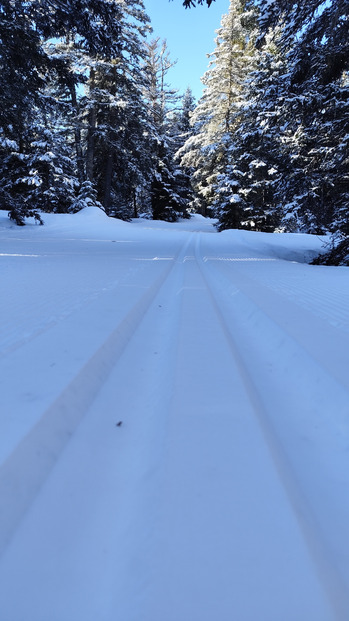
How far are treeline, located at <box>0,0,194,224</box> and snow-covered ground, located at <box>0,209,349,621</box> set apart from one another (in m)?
9.37

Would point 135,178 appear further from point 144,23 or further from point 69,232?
point 69,232

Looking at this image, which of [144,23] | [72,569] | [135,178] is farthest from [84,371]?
[144,23]

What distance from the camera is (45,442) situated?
1.11 metres

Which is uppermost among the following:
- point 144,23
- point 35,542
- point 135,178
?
point 144,23

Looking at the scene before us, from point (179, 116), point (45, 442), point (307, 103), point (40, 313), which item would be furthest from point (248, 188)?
point (179, 116)

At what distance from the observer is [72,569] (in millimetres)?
733

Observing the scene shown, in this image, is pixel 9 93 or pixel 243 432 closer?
pixel 243 432

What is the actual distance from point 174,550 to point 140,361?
1104mm

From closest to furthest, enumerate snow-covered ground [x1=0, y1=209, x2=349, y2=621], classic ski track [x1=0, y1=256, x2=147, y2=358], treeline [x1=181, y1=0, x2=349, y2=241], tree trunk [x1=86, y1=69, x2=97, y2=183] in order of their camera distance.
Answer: snow-covered ground [x1=0, y1=209, x2=349, y2=621] → classic ski track [x1=0, y1=256, x2=147, y2=358] → treeline [x1=181, y1=0, x2=349, y2=241] → tree trunk [x1=86, y1=69, x2=97, y2=183]

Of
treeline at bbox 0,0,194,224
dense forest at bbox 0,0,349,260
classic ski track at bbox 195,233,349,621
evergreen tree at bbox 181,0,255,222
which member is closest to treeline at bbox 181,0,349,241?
dense forest at bbox 0,0,349,260

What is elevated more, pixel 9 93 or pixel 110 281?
pixel 9 93

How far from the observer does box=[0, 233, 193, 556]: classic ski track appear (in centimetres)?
88

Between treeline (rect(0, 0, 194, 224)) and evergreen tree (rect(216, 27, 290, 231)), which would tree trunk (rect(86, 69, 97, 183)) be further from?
evergreen tree (rect(216, 27, 290, 231))

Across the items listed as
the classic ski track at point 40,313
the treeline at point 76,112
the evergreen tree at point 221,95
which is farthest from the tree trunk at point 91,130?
the classic ski track at point 40,313
